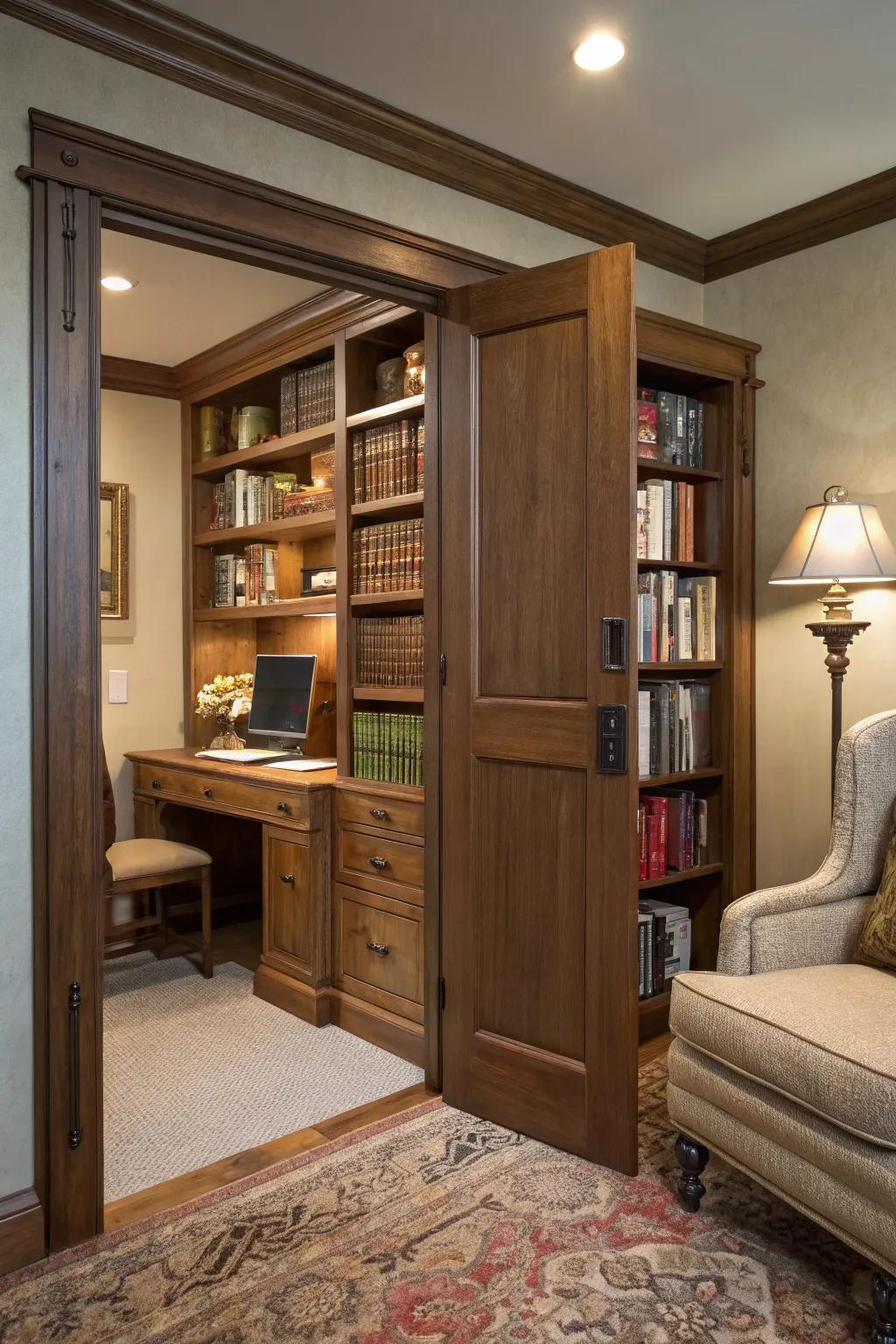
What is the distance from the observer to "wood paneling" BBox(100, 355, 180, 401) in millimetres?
4371

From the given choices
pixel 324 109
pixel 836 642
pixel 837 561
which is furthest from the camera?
pixel 836 642

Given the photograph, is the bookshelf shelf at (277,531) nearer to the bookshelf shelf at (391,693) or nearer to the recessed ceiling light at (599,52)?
the bookshelf shelf at (391,693)

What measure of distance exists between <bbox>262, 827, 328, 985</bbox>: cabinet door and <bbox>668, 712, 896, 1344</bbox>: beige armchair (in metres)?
1.47

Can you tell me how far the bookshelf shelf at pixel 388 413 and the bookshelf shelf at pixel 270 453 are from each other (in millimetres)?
147

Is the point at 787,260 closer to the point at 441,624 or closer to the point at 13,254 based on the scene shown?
the point at 441,624

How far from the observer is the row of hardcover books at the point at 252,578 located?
4293mm

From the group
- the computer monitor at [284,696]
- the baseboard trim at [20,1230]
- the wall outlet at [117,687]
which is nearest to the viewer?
the baseboard trim at [20,1230]

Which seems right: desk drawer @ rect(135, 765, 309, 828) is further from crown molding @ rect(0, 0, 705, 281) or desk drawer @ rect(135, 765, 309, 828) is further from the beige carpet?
crown molding @ rect(0, 0, 705, 281)

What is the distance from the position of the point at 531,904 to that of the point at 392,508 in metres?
1.48

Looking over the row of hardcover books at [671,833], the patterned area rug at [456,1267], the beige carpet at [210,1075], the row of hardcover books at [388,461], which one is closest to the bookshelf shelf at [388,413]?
the row of hardcover books at [388,461]

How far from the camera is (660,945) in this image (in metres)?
3.27

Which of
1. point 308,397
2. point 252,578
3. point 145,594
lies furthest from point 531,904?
point 145,594

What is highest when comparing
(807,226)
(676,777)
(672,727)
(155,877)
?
(807,226)

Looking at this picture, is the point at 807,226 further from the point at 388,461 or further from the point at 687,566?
the point at 388,461
